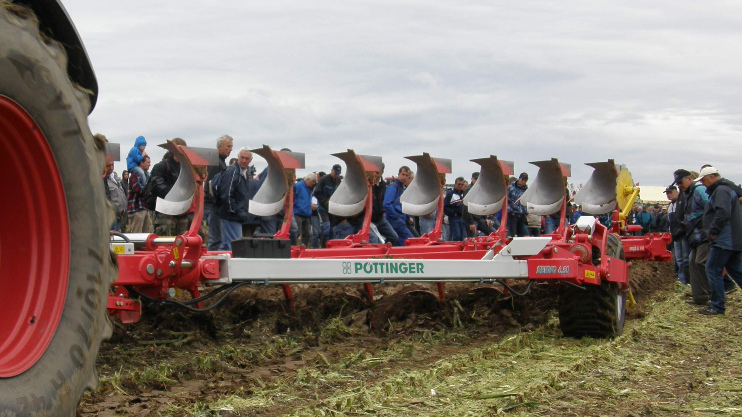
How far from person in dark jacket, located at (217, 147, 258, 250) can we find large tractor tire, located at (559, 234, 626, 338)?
3317 millimetres

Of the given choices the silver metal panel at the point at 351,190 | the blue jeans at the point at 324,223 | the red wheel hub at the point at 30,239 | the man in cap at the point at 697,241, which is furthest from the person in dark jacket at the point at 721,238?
the red wheel hub at the point at 30,239

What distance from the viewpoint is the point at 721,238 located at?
9.88 m

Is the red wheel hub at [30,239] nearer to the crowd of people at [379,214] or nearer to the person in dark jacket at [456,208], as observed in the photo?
the crowd of people at [379,214]

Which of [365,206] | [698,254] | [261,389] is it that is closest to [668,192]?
[698,254]

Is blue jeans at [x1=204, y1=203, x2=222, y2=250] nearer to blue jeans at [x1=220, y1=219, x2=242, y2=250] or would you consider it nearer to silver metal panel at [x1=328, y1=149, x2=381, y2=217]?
blue jeans at [x1=220, y1=219, x2=242, y2=250]

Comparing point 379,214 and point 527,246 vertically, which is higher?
point 379,214

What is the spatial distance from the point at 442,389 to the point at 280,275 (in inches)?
49.0

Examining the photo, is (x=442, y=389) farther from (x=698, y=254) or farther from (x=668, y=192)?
(x=668, y=192)

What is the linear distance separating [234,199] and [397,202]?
392cm

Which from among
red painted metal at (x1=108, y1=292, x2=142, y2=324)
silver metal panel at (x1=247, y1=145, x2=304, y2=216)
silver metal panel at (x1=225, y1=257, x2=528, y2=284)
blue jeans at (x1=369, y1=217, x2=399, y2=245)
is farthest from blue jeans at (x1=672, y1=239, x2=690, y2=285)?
red painted metal at (x1=108, y1=292, x2=142, y2=324)

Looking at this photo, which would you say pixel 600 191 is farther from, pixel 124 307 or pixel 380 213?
pixel 124 307

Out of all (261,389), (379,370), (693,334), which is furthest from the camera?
(693,334)

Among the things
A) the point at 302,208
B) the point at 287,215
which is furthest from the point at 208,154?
the point at 302,208

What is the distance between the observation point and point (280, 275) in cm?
504
